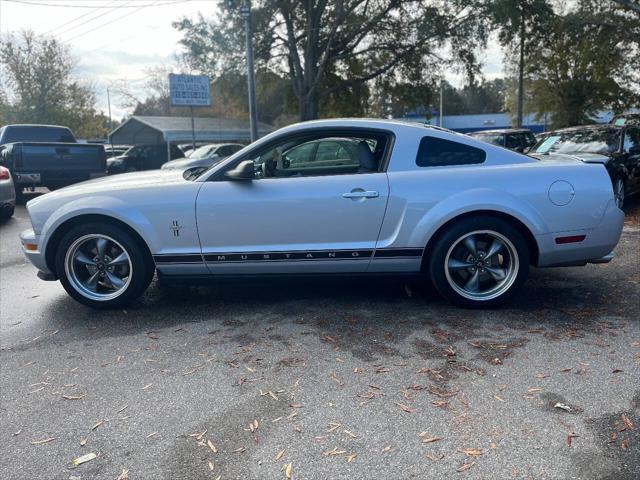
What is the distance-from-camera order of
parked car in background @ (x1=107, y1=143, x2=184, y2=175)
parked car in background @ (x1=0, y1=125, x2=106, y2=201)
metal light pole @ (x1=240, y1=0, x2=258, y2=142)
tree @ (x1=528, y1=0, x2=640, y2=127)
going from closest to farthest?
1. parked car in background @ (x1=0, y1=125, x2=106, y2=201)
2. metal light pole @ (x1=240, y1=0, x2=258, y2=142)
3. tree @ (x1=528, y1=0, x2=640, y2=127)
4. parked car in background @ (x1=107, y1=143, x2=184, y2=175)

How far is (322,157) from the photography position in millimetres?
4508

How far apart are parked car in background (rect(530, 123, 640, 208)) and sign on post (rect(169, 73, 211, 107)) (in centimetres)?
1541

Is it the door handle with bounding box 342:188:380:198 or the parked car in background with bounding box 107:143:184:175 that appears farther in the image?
the parked car in background with bounding box 107:143:184:175

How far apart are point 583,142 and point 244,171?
25.3ft

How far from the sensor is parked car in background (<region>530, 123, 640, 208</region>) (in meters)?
8.77

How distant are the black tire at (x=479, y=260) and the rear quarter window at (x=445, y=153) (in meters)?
0.49

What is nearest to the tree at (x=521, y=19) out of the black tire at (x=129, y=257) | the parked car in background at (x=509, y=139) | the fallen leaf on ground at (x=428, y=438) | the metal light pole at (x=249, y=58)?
the parked car in background at (x=509, y=139)

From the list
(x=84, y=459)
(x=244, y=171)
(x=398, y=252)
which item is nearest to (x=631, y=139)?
(x=398, y=252)

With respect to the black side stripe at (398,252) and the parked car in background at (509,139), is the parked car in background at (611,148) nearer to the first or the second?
the parked car in background at (509,139)

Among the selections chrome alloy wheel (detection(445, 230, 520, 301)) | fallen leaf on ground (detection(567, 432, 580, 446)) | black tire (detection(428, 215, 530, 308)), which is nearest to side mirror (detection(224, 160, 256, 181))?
black tire (detection(428, 215, 530, 308))

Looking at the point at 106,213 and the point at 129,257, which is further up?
the point at 106,213

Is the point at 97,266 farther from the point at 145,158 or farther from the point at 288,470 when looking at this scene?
the point at 145,158

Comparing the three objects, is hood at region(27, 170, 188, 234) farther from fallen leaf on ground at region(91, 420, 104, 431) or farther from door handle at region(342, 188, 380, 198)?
fallen leaf on ground at region(91, 420, 104, 431)

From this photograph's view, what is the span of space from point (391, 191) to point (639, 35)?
16.8m
